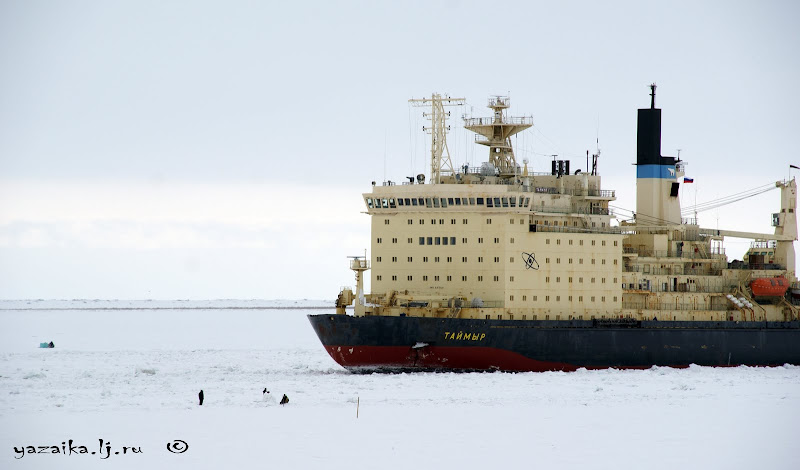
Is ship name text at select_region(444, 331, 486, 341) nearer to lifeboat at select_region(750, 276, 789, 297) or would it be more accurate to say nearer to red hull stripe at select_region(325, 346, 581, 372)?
red hull stripe at select_region(325, 346, 581, 372)

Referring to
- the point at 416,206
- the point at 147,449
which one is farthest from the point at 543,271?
the point at 147,449

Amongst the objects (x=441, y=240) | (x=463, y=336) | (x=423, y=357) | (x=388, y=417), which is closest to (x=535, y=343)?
(x=463, y=336)

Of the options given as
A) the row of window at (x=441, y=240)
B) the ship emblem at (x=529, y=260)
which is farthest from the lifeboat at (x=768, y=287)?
the row of window at (x=441, y=240)

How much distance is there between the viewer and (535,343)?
36469 millimetres

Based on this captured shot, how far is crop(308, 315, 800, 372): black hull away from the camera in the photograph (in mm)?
35000

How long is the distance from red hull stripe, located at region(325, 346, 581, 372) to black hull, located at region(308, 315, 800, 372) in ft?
0.10

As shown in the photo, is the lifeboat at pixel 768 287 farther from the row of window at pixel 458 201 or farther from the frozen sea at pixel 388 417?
the row of window at pixel 458 201

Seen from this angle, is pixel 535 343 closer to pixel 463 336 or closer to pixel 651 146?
pixel 463 336

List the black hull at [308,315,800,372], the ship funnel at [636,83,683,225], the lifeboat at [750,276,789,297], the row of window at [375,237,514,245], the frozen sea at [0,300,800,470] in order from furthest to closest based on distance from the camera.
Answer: the ship funnel at [636,83,683,225], the lifeboat at [750,276,789,297], the row of window at [375,237,514,245], the black hull at [308,315,800,372], the frozen sea at [0,300,800,470]

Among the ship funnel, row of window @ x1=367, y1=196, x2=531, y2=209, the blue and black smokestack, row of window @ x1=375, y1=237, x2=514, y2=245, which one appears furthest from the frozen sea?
the blue and black smokestack

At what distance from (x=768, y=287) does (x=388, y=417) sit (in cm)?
2192

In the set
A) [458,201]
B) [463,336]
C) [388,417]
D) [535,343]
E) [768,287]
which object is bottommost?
[388,417]

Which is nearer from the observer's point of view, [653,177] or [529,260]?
[529,260]

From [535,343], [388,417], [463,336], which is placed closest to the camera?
[388,417]
